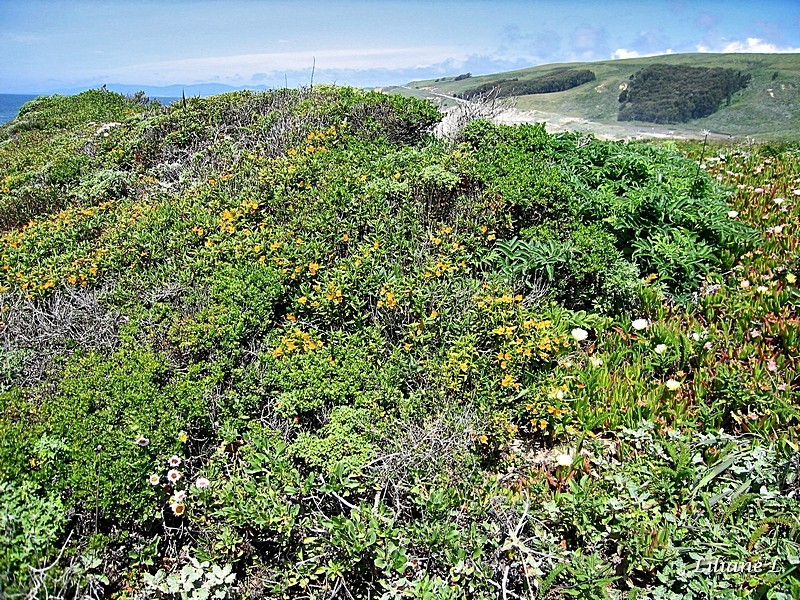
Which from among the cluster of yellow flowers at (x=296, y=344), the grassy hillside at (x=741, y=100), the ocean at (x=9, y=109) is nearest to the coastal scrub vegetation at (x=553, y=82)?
the grassy hillside at (x=741, y=100)

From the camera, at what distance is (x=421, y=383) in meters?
3.53

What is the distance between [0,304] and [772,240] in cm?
666

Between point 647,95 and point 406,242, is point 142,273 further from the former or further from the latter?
point 647,95

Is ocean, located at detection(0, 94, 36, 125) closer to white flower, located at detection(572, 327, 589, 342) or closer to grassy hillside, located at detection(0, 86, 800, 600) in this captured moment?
grassy hillside, located at detection(0, 86, 800, 600)

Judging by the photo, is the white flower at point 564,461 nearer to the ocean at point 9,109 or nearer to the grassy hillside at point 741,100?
the grassy hillside at point 741,100

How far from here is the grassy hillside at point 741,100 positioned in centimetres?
1170

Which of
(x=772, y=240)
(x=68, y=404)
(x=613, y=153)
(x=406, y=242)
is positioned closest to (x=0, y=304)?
(x=68, y=404)

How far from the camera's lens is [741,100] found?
14.3m

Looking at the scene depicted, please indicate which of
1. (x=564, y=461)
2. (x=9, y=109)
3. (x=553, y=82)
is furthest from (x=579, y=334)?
(x=9, y=109)

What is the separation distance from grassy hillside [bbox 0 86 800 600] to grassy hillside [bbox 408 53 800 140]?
546cm

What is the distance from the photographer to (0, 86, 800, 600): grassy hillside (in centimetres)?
258

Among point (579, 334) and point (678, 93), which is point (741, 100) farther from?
point (579, 334)

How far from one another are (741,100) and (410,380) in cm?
1516

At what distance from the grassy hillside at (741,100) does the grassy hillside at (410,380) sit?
5460 millimetres
